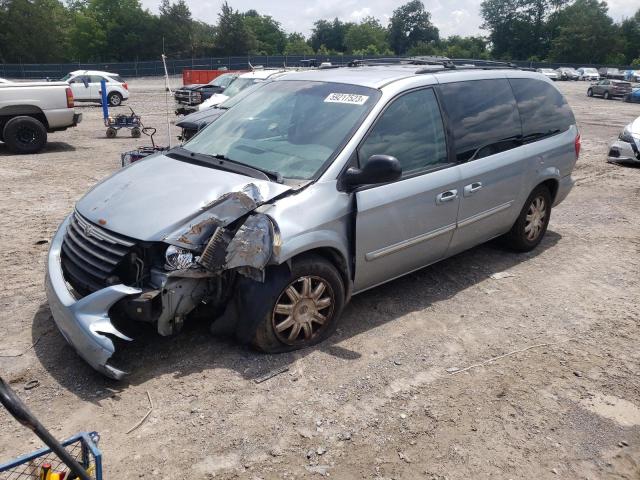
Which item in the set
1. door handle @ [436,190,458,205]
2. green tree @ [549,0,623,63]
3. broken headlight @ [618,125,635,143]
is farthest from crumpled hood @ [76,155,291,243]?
green tree @ [549,0,623,63]

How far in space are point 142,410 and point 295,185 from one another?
1.69 meters

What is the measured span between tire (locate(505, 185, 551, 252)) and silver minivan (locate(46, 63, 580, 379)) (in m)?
0.49

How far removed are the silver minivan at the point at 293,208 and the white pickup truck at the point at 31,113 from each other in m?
8.13

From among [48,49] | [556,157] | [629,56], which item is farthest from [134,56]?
[556,157]

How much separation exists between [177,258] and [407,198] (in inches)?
71.5

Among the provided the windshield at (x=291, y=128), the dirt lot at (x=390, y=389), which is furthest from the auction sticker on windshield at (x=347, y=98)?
the dirt lot at (x=390, y=389)

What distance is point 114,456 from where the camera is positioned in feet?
9.29

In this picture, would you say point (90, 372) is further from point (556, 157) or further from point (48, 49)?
point (48, 49)

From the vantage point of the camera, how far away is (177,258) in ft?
10.8

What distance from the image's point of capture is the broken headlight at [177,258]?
3.29 m

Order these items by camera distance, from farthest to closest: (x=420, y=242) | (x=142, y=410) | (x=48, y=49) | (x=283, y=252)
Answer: (x=48, y=49) → (x=420, y=242) → (x=283, y=252) → (x=142, y=410)

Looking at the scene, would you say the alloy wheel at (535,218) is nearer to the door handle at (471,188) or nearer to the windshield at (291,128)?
the door handle at (471,188)

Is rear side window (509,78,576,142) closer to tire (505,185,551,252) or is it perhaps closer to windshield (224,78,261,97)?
tire (505,185,551,252)

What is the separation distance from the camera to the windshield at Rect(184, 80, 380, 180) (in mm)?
3969
